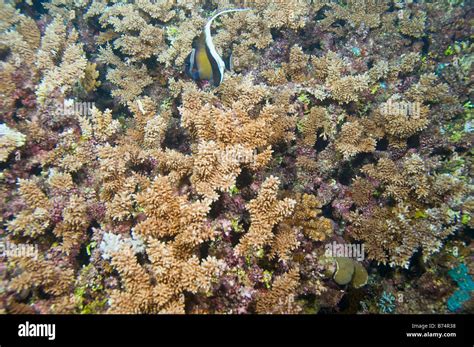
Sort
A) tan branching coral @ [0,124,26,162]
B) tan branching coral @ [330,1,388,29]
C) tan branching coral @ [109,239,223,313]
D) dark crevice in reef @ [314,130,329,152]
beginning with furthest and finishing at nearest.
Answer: tan branching coral @ [330,1,388,29] → dark crevice in reef @ [314,130,329,152] → tan branching coral @ [0,124,26,162] → tan branching coral @ [109,239,223,313]

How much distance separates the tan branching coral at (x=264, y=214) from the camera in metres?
2.79

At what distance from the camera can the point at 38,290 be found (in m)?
2.92

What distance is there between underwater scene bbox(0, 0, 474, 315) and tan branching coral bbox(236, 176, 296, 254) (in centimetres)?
1

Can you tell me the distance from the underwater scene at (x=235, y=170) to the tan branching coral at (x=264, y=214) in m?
0.01

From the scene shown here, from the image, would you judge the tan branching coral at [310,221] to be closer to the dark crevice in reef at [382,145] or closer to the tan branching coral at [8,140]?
the dark crevice in reef at [382,145]

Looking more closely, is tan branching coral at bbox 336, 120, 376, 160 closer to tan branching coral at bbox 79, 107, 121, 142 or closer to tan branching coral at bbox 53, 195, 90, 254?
tan branching coral at bbox 79, 107, 121, 142

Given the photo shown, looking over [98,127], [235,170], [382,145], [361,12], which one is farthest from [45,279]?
[361,12]

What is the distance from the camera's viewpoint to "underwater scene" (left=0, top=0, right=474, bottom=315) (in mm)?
2777

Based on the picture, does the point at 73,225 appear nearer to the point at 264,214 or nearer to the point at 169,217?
the point at 169,217

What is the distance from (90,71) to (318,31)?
13.1ft

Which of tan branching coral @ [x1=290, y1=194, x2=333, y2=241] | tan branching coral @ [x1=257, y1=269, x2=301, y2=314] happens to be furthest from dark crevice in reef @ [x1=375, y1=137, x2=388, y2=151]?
tan branching coral @ [x1=257, y1=269, x2=301, y2=314]

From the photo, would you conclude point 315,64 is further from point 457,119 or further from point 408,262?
point 408,262

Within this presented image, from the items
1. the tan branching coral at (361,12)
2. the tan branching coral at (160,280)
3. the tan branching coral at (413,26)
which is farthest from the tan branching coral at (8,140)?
the tan branching coral at (413,26)

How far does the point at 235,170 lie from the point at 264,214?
0.52 m
